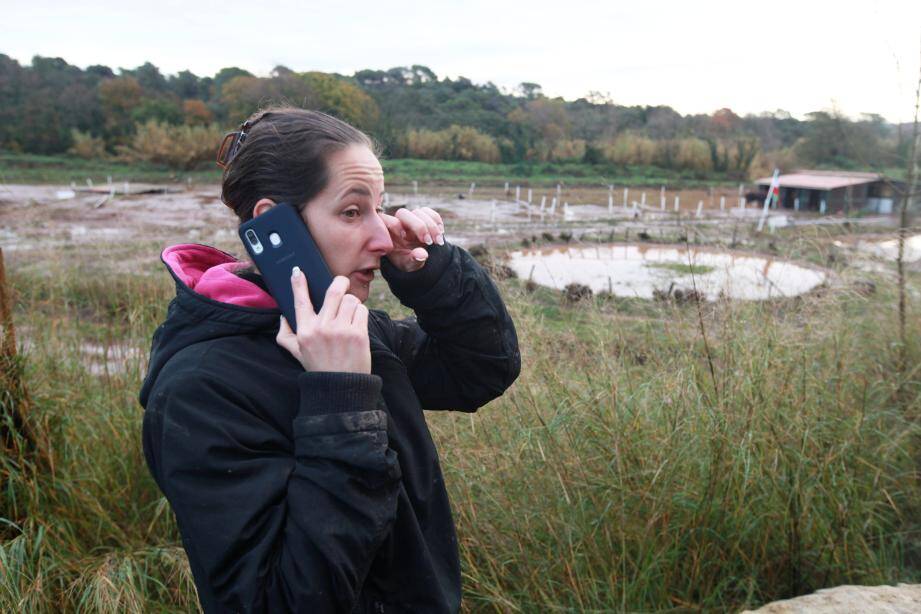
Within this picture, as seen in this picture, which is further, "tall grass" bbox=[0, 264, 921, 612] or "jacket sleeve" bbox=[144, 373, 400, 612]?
"tall grass" bbox=[0, 264, 921, 612]

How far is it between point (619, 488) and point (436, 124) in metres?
28.8

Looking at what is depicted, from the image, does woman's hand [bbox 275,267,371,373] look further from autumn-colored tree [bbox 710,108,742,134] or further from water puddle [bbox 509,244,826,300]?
autumn-colored tree [bbox 710,108,742,134]

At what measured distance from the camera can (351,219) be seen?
1.48m

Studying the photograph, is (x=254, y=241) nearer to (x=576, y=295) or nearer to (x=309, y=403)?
(x=309, y=403)

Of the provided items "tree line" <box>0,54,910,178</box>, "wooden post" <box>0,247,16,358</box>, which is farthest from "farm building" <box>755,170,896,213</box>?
"wooden post" <box>0,247,16,358</box>

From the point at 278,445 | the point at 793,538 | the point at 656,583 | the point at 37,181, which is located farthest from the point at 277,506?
the point at 37,181

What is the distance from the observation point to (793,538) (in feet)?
8.55

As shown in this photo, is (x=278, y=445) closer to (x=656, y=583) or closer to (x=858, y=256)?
(x=656, y=583)

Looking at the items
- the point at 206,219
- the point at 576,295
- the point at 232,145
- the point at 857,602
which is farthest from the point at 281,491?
the point at 206,219

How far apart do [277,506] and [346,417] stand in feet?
0.60

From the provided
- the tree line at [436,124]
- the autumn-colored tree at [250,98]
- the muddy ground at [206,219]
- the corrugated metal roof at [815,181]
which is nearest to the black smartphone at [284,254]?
the autumn-colored tree at [250,98]

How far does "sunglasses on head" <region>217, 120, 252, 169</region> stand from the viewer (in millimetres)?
1548

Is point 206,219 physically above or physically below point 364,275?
below

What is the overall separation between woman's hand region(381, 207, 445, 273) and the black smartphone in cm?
28
